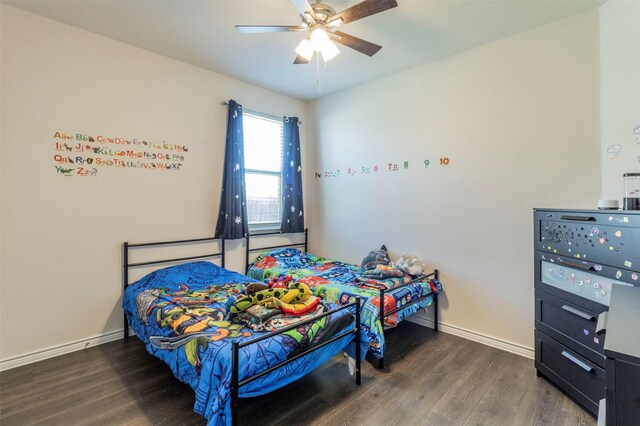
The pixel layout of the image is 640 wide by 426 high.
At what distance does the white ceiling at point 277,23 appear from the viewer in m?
2.29

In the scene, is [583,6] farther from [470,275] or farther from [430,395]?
[430,395]

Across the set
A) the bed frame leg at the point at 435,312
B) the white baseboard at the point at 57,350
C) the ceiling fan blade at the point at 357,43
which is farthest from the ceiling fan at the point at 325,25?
the white baseboard at the point at 57,350

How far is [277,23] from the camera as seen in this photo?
2.52 meters

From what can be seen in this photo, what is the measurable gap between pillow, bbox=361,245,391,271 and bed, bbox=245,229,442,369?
0.11m

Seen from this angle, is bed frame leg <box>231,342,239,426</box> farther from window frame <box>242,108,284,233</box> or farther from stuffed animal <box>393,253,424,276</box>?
window frame <box>242,108,284,233</box>

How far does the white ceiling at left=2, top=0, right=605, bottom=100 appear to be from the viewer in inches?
90.0

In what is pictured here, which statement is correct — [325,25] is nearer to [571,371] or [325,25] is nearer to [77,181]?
[77,181]

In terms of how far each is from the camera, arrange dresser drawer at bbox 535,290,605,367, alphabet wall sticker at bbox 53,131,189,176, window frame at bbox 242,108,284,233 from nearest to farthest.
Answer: dresser drawer at bbox 535,290,605,367
alphabet wall sticker at bbox 53,131,189,176
window frame at bbox 242,108,284,233

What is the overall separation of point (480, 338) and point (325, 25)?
9.86ft

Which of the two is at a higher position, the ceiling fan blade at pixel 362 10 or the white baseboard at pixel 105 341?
the ceiling fan blade at pixel 362 10

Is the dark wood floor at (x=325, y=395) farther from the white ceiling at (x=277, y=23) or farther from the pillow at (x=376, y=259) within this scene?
the white ceiling at (x=277, y=23)

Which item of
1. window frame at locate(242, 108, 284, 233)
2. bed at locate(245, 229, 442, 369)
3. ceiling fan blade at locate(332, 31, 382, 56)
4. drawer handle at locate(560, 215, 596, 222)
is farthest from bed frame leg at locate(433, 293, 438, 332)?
ceiling fan blade at locate(332, 31, 382, 56)

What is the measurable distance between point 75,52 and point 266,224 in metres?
2.54

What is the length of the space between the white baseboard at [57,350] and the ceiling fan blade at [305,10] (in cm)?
318
